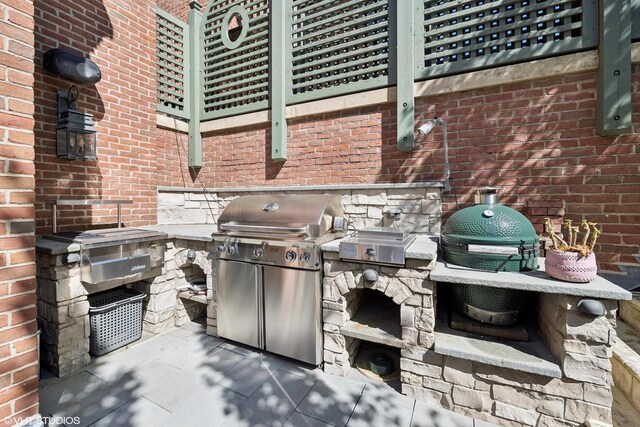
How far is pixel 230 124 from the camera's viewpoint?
469 centimetres

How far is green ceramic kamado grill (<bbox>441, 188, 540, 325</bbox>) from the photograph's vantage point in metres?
2.18

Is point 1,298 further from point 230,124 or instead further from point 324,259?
point 230,124

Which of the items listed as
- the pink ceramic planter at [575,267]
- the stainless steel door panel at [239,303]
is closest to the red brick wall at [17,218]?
the stainless steel door panel at [239,303]

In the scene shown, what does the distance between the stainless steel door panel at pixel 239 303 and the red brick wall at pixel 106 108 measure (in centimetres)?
197

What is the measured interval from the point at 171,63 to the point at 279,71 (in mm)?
2047

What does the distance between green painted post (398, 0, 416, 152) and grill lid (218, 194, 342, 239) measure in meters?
1.25

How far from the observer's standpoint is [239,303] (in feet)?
10.0

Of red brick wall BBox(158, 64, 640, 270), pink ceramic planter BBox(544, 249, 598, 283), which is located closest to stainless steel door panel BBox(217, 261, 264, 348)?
red brick wall BBox(158, 64, 640, 270)

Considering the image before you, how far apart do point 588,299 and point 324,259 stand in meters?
1.93

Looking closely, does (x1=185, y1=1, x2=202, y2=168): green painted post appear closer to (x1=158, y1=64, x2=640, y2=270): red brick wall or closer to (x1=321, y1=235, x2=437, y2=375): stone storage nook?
(x1=158, y1=64, x2=640, y2=270): red brick wall

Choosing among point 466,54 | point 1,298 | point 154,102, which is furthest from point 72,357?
point 466,54

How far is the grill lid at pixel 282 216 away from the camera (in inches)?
106

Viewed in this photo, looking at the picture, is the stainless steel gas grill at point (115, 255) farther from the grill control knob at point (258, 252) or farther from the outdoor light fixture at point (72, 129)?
the grill control knob at point (258, 252)

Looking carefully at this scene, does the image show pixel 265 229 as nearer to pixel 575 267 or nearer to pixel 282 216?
pixel 282 216
